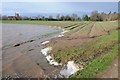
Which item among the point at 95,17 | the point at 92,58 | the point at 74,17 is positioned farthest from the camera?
the point at 74,17

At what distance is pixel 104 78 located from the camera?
11.4 meters

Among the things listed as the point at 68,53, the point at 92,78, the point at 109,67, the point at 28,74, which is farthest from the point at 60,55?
the point at 92,78

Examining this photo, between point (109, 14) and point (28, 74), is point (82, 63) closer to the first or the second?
point (28, 74)

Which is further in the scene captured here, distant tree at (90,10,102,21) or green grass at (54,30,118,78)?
distant tree at (90,10,102,21)

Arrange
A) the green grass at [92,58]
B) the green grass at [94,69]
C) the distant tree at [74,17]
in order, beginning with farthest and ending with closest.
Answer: the distant tree at [74,17] → the green grass at [92,58] → the green grass at [94,69]

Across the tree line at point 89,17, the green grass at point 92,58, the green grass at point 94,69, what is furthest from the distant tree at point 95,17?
→ the green grass at point 94,69

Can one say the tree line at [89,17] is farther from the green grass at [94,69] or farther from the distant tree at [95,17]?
the green grass at [94,69]

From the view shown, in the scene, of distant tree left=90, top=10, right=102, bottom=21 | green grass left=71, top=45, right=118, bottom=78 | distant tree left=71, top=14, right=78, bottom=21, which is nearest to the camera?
green grass left=71, top=45, right=118, bottom=78

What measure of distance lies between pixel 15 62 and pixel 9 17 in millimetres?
144315

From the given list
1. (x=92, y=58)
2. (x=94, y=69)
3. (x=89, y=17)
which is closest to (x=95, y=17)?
(x=89, y=17)

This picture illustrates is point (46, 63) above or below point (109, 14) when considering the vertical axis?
below

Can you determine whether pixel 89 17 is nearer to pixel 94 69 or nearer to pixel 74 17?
pixel 74 17

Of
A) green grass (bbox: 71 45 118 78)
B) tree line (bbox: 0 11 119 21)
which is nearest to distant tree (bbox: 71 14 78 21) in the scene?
tree line (bbox: 0 11 119 21)

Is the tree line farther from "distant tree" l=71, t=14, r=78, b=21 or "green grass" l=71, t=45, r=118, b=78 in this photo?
"green grass" l=71, t=45, r=118, b=78
